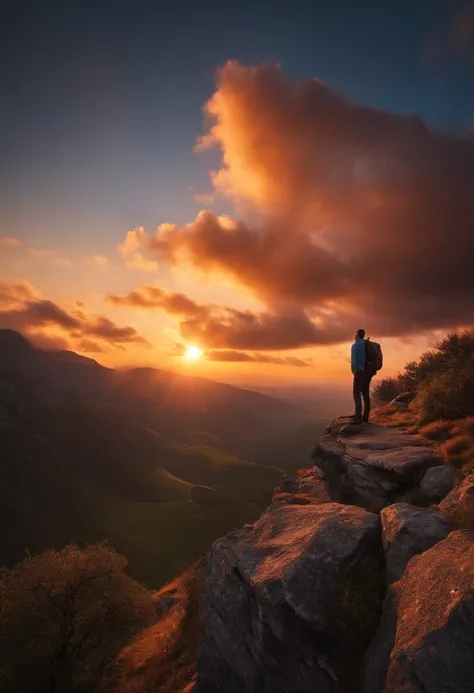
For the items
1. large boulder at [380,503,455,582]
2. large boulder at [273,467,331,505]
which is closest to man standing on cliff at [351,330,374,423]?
large boulder at [273,467,331,505]

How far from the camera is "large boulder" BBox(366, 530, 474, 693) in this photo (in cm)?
552

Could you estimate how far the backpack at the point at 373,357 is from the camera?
1897 centimetres

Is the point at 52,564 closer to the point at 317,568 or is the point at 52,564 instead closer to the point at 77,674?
the point at 77,674

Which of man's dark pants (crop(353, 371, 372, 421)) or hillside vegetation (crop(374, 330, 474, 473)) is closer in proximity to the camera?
hillside vegetation (crop(374, 330, 474, 473))

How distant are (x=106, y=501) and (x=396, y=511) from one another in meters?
201

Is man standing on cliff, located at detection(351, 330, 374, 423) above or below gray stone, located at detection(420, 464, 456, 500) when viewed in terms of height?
above

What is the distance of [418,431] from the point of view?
57.1 ft

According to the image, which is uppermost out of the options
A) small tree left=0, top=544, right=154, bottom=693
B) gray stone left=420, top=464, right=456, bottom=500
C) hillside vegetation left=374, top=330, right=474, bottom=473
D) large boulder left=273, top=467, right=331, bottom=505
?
hillside vegetation left=374, top=330, right=474, bottom=473

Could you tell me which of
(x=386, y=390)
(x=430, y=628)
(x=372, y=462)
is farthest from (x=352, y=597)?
(x=386, y=390)

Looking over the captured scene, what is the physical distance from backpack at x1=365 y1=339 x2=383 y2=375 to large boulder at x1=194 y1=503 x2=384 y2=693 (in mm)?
8945

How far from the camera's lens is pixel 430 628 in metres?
6.12

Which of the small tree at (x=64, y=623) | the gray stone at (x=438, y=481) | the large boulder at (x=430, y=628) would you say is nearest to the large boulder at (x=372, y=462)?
the gray stone at (x=438, y=481)

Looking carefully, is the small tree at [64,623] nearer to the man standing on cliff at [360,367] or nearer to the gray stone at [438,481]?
the man standing on cliff at [360,367]

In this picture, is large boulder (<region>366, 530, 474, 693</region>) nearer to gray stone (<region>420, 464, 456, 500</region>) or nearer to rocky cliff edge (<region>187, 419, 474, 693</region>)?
rocky cliff edge (<region>187, 419, 474, 693</region>)
